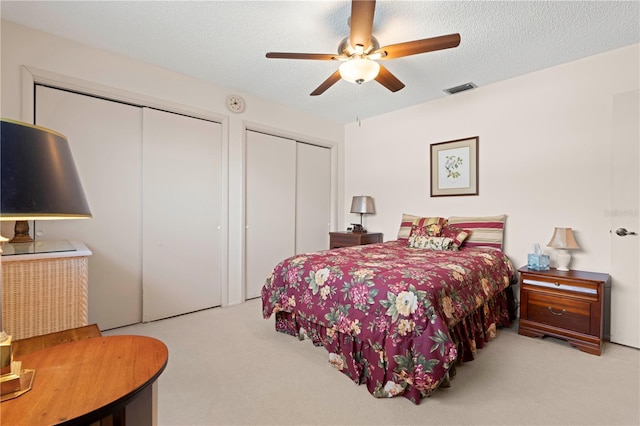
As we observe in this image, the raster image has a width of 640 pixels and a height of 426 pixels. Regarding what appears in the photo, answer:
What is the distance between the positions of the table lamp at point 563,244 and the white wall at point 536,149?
18 cm

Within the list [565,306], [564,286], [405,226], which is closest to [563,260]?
[564,286]

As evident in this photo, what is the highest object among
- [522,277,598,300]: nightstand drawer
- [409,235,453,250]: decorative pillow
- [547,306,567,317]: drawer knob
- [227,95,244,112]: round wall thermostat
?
[227,95,244,112]: round wall thermostat

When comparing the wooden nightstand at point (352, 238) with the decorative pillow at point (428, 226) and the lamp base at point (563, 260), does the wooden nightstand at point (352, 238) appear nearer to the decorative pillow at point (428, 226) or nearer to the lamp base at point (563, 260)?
the decorative pillow at point (428, 226)

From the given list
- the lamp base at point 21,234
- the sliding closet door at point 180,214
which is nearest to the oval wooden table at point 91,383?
the lamp base at point 21,234

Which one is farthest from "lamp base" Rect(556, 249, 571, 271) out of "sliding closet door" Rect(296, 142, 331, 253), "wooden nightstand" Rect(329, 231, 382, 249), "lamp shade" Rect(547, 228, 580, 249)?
"sliding closet door" Rect(296, 142, 331, 253)

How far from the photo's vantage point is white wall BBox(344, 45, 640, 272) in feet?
8.64

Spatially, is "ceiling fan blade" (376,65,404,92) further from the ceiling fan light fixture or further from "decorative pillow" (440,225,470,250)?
"decorative pillow" (440,225,470,250)

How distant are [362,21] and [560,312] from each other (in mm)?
2675

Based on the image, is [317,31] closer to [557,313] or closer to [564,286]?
[564,286]

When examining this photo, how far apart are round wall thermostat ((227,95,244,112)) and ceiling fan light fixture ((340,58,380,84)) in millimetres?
1768

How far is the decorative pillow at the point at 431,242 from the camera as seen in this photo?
307 cm

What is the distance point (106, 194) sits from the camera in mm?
2689

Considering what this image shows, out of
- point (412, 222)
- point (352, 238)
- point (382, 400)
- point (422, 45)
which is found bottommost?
point (382, 400)

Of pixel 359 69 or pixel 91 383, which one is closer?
pixel 91 383
